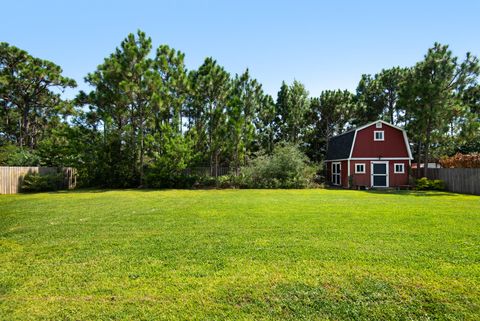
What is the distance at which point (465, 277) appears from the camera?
3508 millimetres

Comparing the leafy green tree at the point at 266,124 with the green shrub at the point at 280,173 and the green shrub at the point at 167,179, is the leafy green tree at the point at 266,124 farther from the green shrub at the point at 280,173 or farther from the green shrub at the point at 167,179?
the green shrub at the point at 167,179

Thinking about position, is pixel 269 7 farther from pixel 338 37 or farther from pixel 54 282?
pixel 54 282

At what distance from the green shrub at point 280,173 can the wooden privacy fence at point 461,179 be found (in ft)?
26.8

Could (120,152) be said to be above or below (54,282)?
above

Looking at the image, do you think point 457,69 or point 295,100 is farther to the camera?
point 295,100

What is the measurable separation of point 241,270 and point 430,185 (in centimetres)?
1822

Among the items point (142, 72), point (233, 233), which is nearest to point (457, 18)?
point (233, 233)

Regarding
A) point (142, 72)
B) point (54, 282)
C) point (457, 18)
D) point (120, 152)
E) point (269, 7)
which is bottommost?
point (54, 282)

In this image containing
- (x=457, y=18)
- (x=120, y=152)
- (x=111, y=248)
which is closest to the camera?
(x=111, y=248)

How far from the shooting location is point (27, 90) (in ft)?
84.2

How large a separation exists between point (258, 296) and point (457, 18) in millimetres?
10383

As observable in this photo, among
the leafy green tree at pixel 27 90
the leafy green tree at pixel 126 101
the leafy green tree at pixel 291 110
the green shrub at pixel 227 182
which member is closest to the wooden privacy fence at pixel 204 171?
the green shrub at pixel 227 182

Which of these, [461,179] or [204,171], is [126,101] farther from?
[461,179]

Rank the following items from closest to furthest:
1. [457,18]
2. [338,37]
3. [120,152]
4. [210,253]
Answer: [210,253], [457,18], [338,37], [120,152]
